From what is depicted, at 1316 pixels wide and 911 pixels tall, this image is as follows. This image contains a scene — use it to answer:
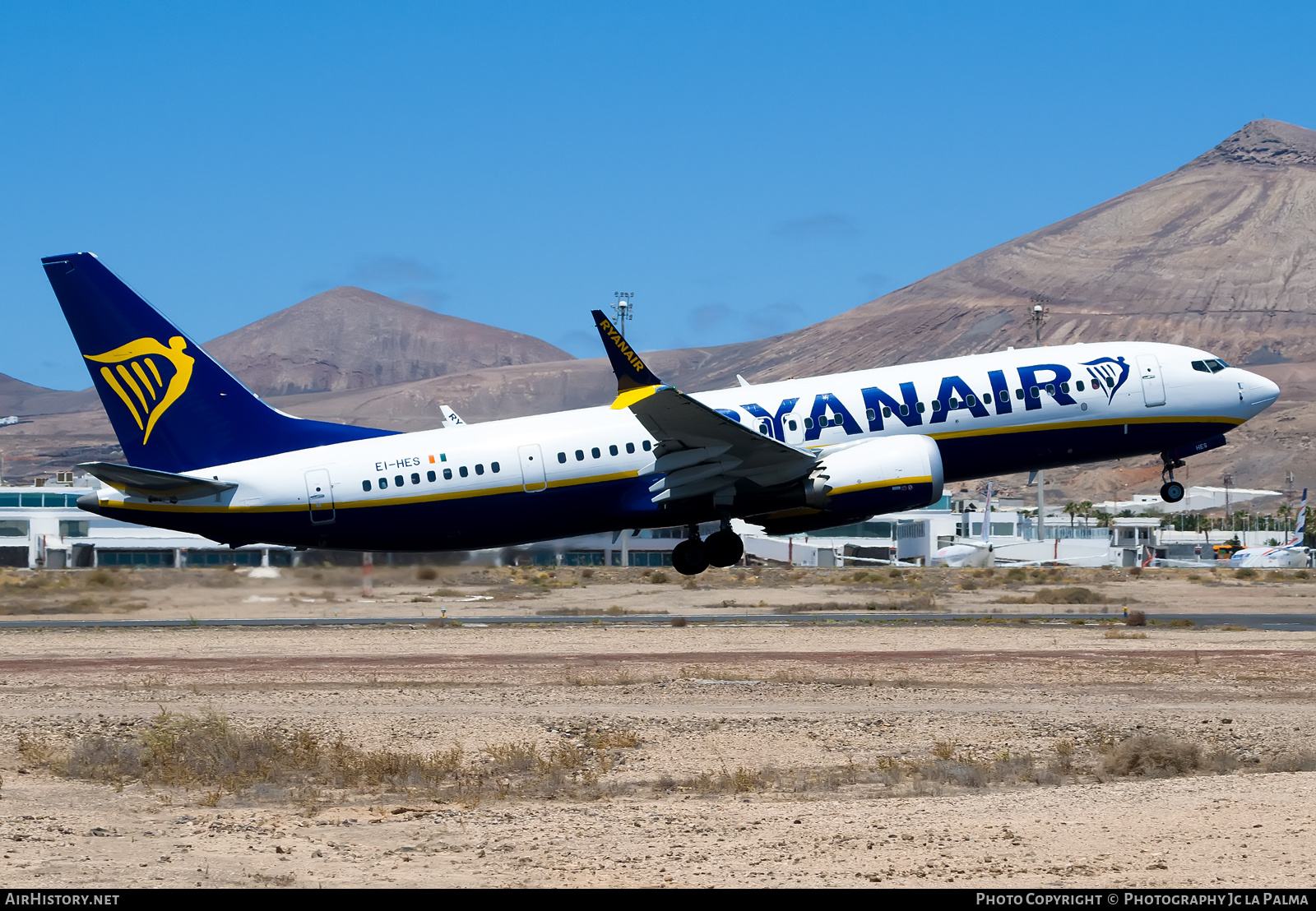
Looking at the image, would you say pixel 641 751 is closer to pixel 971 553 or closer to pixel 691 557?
pixel 691 557

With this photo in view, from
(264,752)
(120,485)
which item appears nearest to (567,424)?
(120,485)

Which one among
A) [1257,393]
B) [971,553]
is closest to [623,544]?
[971,553]

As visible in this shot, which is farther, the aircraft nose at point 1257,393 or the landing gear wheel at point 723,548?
the aircraft nose at point 1257,393

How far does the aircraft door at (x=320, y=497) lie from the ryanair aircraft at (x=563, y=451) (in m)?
0.04

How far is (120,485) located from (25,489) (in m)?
85.8

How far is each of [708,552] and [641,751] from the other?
1310 centimetres

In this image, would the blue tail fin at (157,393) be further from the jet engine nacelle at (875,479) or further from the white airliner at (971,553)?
the white airliner at (971,553)

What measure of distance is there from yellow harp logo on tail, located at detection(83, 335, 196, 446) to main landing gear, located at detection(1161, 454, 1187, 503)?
2500 cm

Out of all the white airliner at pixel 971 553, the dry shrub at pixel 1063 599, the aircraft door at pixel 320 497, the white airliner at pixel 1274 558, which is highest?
the aircraft door at pixel 320 497

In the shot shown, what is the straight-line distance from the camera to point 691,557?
125ft

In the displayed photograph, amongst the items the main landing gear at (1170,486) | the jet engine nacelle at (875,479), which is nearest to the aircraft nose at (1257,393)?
the main landing gear at (1170,486)

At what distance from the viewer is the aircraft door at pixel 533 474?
118 ft

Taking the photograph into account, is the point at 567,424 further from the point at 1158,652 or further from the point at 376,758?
the point at 1158,652
